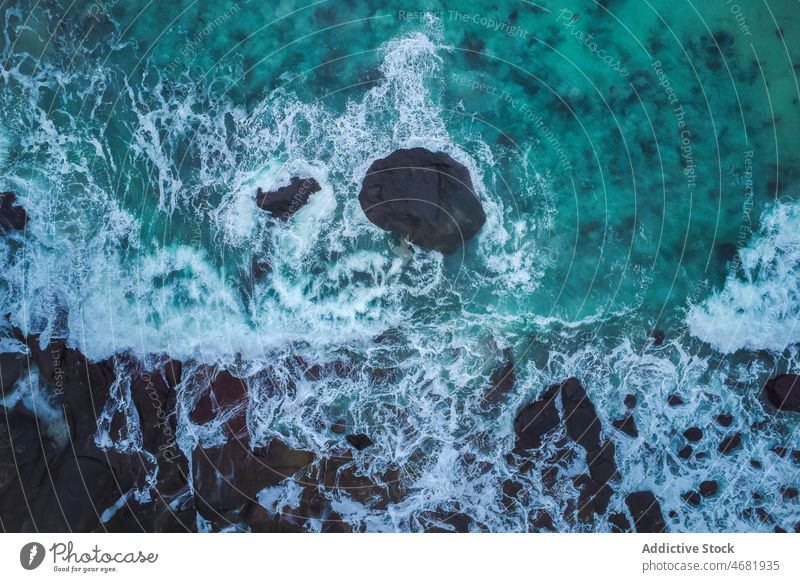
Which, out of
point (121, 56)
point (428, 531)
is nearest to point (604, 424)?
point (428, 531)

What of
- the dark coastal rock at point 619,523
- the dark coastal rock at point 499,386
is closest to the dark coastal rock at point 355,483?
the dark coastal rock at point 499,386

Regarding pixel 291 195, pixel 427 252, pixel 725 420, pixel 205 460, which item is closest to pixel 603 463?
pixel 725 420

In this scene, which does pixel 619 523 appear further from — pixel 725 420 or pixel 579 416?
pixel 725 420

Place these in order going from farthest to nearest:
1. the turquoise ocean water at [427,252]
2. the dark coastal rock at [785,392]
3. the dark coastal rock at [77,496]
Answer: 1. the dark coastal rock at [785,392]
2. the turquoise ocean water at [427,252]
3. the dark coastal rock at [77,496]

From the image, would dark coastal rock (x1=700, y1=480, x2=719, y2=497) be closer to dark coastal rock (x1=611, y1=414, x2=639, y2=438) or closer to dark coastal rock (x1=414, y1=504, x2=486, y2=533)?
dark coastal rock (x1=611, y1=414, x2=639, y2=438)

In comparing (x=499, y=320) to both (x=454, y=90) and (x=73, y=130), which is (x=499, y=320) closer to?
(x=454, y=90)

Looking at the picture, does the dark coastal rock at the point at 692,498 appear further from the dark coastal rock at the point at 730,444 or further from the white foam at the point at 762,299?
the white foam at the point at 762,299

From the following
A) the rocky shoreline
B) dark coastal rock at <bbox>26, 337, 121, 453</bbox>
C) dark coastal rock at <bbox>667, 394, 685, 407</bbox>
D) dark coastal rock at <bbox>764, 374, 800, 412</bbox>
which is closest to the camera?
the rocky shoreline
